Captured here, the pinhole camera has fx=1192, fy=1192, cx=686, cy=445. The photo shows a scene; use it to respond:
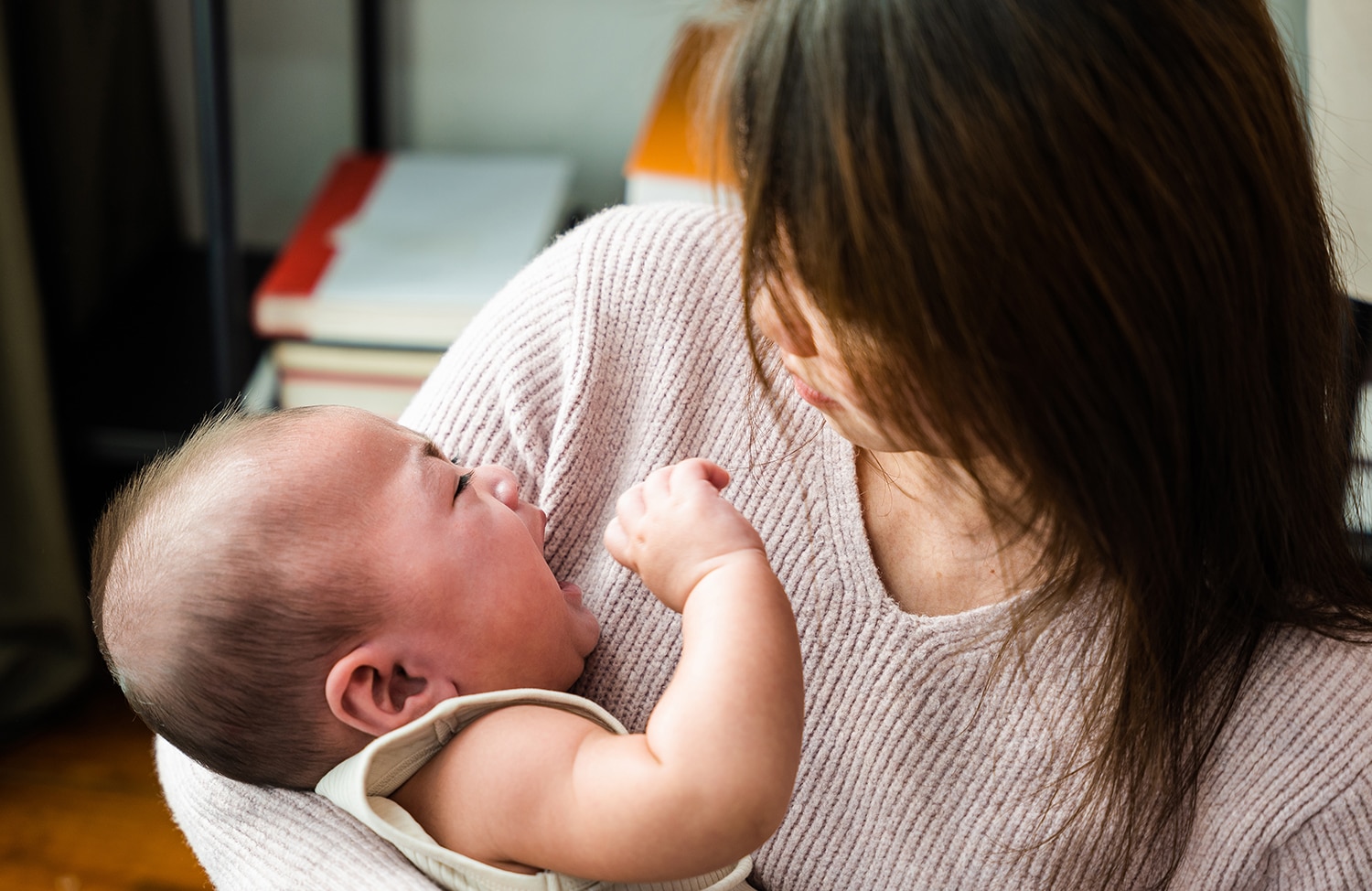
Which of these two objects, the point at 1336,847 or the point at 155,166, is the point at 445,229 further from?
the point at 1336,847

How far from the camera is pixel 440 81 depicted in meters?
1.76

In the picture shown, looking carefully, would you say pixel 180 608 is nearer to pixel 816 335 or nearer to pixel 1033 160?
pixel 816 335

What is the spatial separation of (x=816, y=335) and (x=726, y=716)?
20cm

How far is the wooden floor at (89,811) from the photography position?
5.23 feet

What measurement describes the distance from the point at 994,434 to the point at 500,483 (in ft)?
1.24

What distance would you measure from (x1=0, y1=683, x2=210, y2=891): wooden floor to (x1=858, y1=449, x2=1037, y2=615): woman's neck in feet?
4.01

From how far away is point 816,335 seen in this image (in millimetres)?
624

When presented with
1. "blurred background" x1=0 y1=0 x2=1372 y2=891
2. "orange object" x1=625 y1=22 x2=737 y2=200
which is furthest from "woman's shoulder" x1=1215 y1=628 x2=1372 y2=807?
"blurred background" x1=0 y1=0 x2=1372 y2=891

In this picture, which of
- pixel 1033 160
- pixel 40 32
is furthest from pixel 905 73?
pixel 40 32

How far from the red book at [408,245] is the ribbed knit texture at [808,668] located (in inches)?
20.1

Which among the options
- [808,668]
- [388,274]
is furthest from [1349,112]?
[388,274]

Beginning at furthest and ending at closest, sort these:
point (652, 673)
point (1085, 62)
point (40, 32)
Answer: point (40, 32), point (652, 673), point (1085, 62)

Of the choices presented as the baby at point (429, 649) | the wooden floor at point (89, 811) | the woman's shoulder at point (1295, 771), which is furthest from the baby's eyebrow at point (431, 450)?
the wooden floor at point (89, 811)

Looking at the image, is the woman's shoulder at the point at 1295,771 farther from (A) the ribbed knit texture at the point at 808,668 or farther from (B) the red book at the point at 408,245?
(B) the red book at the point at 408,245
